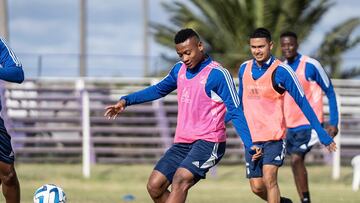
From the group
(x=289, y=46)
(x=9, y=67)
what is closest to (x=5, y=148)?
(x=9, y=67)

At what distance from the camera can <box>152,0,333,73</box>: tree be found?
91.4 feet

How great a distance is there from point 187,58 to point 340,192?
25.9 ft

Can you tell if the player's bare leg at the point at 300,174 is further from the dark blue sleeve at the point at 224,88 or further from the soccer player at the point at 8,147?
the soccer player at the point at 8,147

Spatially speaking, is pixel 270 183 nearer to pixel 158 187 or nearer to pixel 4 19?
pixel 158 187

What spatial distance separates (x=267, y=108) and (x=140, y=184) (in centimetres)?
752

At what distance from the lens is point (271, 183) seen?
1094cm

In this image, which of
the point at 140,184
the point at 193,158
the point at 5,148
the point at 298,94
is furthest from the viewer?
the point at 140,184

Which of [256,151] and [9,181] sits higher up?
[256,151]

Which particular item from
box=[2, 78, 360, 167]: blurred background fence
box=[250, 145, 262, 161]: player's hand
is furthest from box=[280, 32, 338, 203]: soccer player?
box=[2, 78, 360, 167]: blurred background fence

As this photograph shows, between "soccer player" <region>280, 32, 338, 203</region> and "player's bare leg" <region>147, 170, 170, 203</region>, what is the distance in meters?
3.66

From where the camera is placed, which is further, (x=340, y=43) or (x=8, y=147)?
(x=340, y=43)

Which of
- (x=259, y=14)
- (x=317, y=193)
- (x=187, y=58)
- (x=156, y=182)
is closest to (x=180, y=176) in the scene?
(x=156, y=182)

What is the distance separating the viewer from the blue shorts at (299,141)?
13328mm

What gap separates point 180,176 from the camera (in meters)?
9.53
